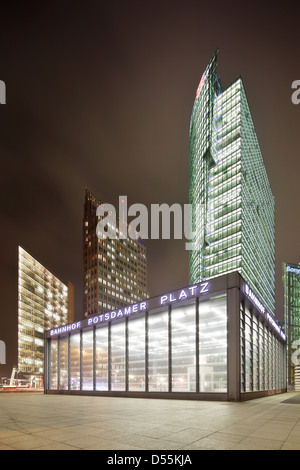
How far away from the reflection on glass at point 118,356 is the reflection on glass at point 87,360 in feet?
12.4

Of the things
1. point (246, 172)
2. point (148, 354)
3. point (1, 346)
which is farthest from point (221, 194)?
point (1, 346)

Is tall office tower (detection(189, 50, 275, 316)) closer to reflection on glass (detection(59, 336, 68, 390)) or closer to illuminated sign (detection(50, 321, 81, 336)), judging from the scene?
illuminated sign (detection(50, 321, 81, 336))

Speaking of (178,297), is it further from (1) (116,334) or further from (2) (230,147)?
(2) (230,147)

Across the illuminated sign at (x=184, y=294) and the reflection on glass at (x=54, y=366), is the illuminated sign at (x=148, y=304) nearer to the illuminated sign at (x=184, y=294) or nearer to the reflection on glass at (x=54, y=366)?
the illuminated sign at (x=184, y=294)

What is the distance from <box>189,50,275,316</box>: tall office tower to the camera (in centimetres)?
11444

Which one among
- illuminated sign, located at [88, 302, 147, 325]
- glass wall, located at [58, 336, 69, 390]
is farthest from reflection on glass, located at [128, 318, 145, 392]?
glass wall, located at [58, 336, 69, 390]

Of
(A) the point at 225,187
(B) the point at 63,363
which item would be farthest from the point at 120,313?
(A) the point at 225,187

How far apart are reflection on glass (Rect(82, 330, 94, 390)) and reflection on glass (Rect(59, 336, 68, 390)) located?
4336 mm

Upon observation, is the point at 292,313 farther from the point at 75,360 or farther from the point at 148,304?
the point at 148,304

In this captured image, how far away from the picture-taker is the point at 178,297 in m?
28.7

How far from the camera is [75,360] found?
132 ft

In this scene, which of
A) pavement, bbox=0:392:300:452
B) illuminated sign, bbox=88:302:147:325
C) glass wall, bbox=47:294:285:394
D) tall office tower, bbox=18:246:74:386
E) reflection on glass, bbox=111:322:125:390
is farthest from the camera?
tall office tower, bbox=18:246:74:386

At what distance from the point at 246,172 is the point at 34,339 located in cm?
12458

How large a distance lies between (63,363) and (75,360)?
145 inches
